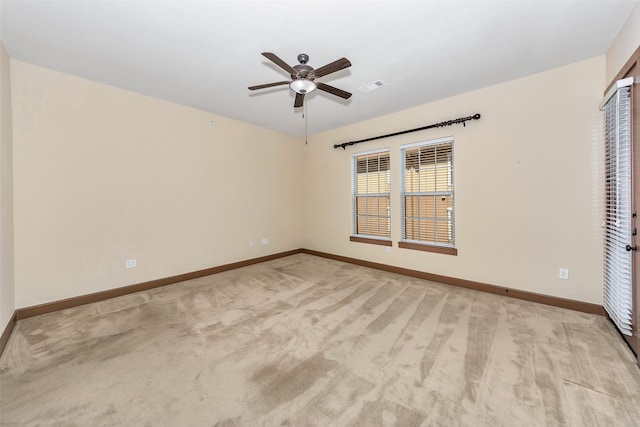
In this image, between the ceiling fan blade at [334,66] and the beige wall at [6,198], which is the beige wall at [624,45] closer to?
the ceiling fan blade at [334,66]

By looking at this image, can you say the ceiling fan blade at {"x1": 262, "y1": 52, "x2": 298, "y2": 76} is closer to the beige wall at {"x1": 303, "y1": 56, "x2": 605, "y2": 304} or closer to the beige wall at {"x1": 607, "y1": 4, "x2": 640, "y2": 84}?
the beige wall at {"x1": 303, "y1": 56, "x2": 605, "y2": 304}

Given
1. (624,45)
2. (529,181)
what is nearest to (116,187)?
(529,181)

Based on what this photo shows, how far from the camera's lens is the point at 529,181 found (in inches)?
122

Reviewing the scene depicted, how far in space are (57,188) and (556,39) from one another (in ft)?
18.8

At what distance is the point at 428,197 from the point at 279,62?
→ 316 centimetres

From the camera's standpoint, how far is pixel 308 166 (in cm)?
590

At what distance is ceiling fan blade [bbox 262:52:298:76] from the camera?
198 cm

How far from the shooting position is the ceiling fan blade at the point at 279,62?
198 centimetres

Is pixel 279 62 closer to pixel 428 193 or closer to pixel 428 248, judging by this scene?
pixel 428 193

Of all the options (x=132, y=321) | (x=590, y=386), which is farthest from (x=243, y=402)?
(x=590, y=386)

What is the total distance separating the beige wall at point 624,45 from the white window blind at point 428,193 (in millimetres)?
1647

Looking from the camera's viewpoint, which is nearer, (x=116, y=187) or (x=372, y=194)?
(x=116, y=187)

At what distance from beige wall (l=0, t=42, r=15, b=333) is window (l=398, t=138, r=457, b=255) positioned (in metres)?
4.91

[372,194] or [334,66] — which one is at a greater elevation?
[334,66]
